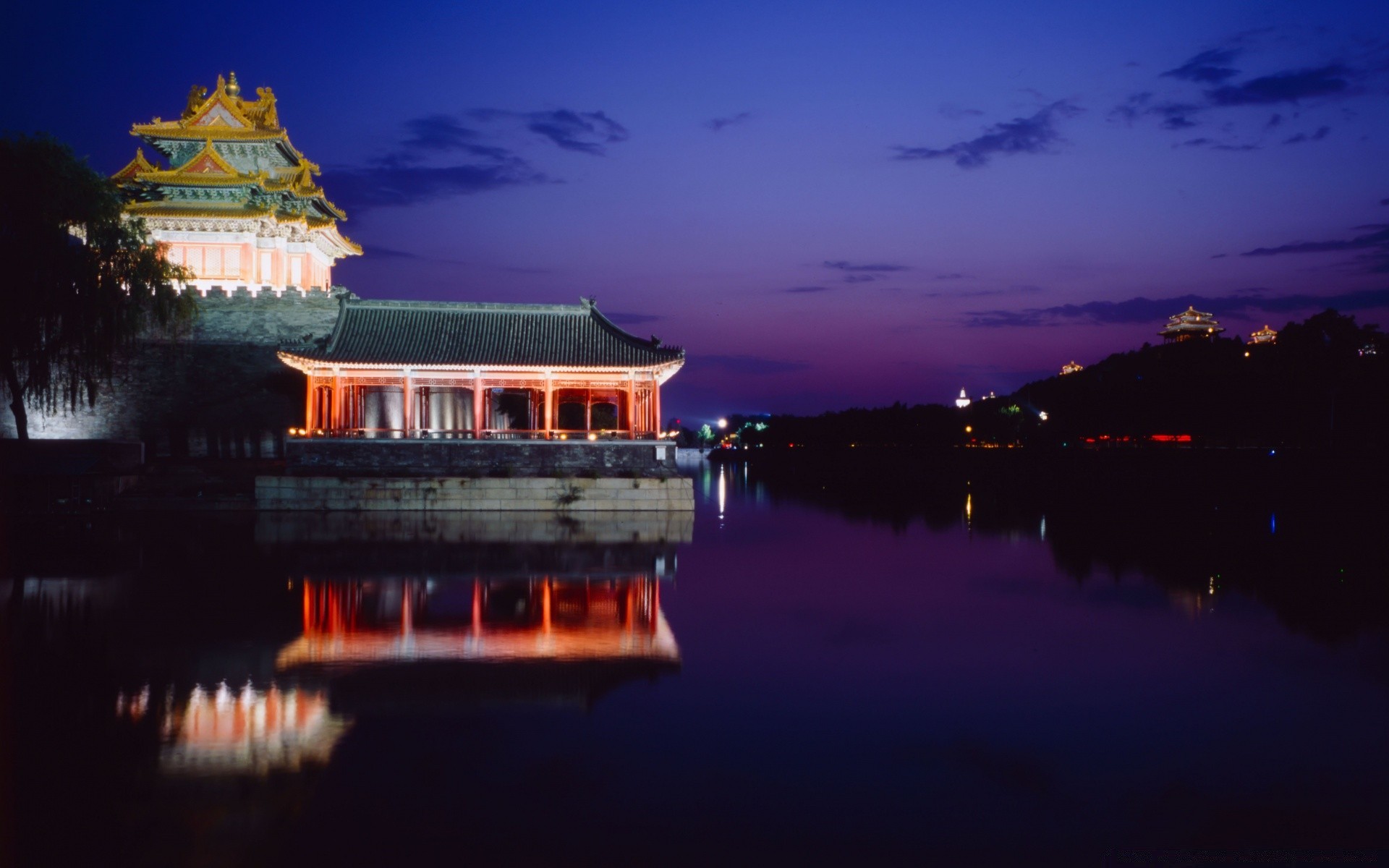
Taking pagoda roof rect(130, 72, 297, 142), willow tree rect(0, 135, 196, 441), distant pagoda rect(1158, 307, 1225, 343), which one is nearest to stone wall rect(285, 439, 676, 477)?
willow tree rect(0, 135, 196, 441)

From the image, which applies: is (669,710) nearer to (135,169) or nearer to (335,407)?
(335,407)

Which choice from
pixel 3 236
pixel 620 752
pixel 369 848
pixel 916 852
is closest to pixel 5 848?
pixel 369 848

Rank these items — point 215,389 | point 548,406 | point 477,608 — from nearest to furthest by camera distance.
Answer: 1. point 477,608
2. point 548,406
3. point 215,389

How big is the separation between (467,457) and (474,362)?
2.93 m

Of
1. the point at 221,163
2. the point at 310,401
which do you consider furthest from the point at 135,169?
the point at 310,401

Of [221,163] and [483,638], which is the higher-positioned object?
[221,163]

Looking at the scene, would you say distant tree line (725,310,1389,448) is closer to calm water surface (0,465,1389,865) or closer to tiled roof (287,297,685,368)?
calm water surface (0,465,1389,865)

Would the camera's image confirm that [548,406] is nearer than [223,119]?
Yes

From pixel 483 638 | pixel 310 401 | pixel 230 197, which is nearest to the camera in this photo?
pixel 483 638

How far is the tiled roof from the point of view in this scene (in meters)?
28.7

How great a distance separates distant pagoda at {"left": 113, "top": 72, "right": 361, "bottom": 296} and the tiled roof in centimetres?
691

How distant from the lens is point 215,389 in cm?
3381

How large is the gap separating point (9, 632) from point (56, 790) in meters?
5.96

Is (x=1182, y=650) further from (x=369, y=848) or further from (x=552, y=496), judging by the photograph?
(x=552, y=496)
